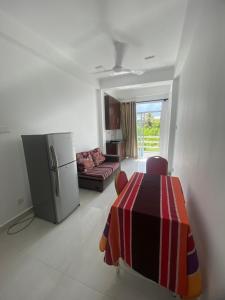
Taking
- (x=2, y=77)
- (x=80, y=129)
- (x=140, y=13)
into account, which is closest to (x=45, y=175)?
(x=2, y=77)

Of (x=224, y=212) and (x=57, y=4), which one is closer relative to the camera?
(x=224, y=212)

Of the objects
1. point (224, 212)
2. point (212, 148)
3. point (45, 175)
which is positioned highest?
point (212, 148)

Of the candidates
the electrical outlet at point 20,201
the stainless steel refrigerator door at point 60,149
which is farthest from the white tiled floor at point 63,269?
the stainless steel refrigerator door at point 60,149

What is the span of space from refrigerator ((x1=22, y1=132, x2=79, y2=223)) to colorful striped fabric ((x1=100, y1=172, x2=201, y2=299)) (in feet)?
3.86

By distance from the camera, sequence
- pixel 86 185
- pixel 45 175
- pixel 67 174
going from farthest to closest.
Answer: pixel 86 185 → pixel 67 174 → pixel 45 175

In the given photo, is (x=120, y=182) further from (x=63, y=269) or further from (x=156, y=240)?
(x=63, y=269)

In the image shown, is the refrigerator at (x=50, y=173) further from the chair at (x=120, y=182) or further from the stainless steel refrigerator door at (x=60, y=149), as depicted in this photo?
the chair at (x=120, y=182)

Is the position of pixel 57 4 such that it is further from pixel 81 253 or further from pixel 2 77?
pixel 81 253

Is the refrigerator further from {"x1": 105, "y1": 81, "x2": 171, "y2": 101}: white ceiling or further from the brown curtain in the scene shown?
the brown curtain

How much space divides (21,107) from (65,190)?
60.1 inches

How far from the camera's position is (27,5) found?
175 cm

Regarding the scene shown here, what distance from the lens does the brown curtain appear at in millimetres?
5895

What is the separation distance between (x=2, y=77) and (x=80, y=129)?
2.01m

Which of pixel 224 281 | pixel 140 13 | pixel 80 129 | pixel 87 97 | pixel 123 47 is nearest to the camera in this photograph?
pixel 224 281
